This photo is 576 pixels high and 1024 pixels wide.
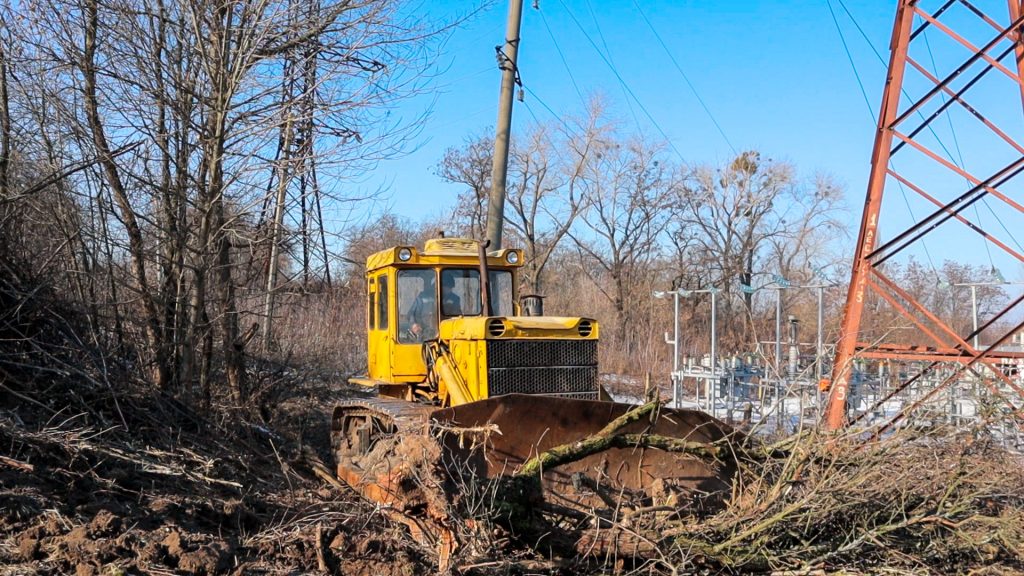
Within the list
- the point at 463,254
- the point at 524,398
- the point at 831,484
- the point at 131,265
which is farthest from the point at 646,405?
the point at 131,265

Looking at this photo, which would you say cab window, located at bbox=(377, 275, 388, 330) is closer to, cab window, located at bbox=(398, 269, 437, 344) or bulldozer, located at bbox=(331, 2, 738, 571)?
bulldozer, located at bbox=(331, 2, 738, 571)

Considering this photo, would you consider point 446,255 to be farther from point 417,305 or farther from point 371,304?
point 371,304

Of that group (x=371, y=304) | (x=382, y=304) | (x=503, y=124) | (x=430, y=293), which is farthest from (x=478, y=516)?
(x=503, y=124)

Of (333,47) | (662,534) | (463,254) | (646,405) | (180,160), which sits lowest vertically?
(662,534)

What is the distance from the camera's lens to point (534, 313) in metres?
8.31

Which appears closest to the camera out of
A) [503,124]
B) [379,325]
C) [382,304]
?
[382,304]

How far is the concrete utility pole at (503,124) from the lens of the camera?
12.4m

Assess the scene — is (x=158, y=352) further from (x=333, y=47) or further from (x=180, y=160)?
(x=333, y=47)

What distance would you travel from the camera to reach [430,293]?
8.70 m

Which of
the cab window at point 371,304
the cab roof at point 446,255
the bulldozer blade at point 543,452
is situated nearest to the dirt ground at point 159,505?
the bulldozer blade at point 543,452

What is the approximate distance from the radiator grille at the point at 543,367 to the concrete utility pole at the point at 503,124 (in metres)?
4.64

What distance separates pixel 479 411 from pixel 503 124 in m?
7.18

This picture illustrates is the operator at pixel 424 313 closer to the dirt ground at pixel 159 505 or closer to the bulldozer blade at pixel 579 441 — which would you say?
the dirt ground at pixel 159 505

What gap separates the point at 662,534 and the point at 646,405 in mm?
1177
